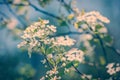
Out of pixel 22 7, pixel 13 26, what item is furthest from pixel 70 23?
pixel 13 26

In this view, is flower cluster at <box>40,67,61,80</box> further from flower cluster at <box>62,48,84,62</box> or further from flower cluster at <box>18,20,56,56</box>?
flower cluster at <box>18,20,56,56</box>

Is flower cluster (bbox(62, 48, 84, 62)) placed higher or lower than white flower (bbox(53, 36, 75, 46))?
lower

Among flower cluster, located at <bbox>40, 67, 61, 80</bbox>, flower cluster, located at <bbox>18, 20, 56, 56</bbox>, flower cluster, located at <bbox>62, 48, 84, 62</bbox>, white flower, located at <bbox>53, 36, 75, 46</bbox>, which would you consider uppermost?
flower cluster, located at <bbox>18, 20, 56, 56</bbox>

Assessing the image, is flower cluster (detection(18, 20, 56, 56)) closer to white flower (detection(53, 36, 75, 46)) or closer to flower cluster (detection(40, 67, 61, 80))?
white flower (detection(53, 36, 75, 46))

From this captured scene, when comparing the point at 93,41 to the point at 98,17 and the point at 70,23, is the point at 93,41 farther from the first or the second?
the point at 98,17

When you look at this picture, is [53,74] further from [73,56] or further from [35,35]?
[35,35]

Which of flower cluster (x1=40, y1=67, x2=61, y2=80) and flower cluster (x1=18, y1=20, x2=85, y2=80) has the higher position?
flower cluster (x1=18, y1=20, x2=85, y2=80)

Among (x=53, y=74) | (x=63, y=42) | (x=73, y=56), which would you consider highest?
(x=63, y=42)

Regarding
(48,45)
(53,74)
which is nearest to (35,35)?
(48,45)

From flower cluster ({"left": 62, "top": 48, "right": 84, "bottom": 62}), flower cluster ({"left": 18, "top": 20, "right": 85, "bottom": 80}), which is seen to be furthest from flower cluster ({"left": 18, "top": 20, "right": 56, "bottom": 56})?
flower cluster ({"left": 62, "top": 48, "right": 84, "bottom": 62})

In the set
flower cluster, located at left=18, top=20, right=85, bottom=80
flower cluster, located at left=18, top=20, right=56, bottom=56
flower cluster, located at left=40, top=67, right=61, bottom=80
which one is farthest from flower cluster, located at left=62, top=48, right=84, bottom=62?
flower cluster, located at left=18, top=20, right=56, bottom=56

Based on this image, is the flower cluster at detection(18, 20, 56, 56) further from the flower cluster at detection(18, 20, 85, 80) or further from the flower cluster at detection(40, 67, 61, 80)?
the flower cluster at detection(40, 67, 61, 80)
